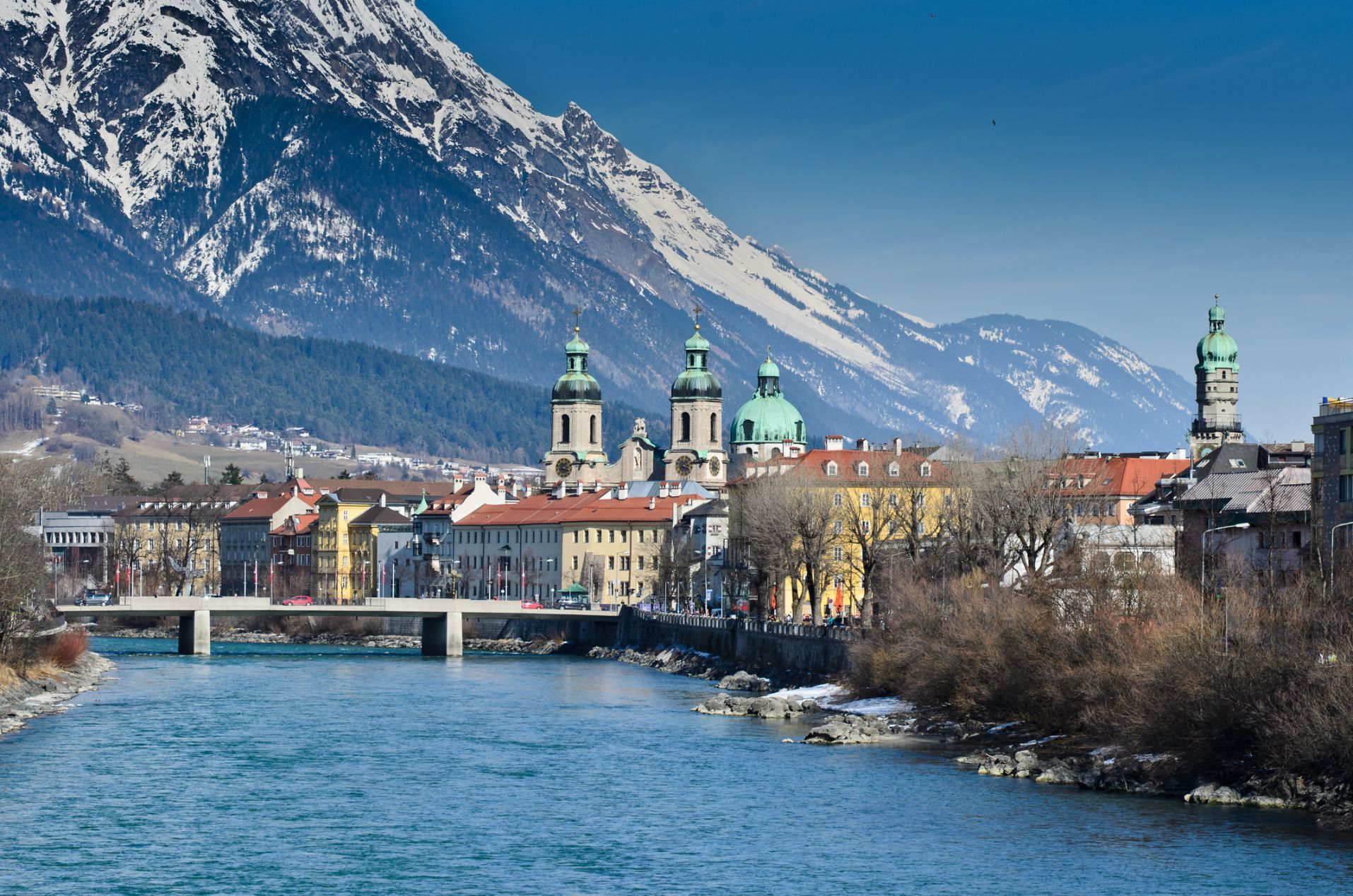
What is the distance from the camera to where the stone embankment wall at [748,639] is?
9769 cm

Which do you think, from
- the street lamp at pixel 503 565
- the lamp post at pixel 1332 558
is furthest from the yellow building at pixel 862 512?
the street lamp at pixel 503 565

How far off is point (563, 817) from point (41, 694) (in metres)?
41.4

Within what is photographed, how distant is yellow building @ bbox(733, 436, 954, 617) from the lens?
108062 mm

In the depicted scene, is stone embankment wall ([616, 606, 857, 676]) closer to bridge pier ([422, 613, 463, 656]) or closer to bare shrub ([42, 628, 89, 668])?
bridge pier ([422, 613, 463, 656])

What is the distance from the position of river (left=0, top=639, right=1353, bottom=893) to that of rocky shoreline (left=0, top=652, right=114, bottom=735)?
146 centimetres

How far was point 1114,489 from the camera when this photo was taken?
134 meters

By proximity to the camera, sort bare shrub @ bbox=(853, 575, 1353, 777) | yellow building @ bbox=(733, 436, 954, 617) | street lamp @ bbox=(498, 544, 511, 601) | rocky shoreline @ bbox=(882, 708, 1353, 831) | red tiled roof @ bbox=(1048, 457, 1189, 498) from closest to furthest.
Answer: rocky shoreline @ bbox=(882, 708, 1353, 831)
bare shrub @ bbox=(853, 575, 1353, 777)
yellow building @ bbox=(733, 436, 954, 617)
red tiled roof @ bbox=(1048, 457, 1189, 498)
street lamp @ bbox=(498, 544, 511, 601)

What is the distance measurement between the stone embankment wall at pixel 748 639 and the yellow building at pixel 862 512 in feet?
14.2

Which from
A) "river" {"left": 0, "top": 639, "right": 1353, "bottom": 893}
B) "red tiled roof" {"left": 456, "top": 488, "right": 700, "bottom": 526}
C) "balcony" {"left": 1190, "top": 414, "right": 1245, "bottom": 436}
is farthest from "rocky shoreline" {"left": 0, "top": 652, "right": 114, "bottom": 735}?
"balcony" {"left": 1190, "top": 414, "right": 1245, "bottom": 436}

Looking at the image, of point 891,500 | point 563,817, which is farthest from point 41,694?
point 891,500

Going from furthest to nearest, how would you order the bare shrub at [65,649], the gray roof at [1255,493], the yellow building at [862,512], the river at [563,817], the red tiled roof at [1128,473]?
the red tiled roof at [1128,473] < the yellow building at [862,512] < the bare shrub at [65,649] < the gray roof at [1255,493] < the river at [563,817]

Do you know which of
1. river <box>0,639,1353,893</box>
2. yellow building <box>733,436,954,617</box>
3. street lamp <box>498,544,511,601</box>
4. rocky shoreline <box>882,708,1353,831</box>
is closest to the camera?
river <box>0,639,1353,893</box>

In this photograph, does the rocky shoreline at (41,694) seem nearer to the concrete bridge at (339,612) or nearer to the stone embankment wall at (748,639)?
the concrete bridge at (339,612)

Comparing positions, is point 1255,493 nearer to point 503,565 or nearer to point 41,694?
point 41,694
